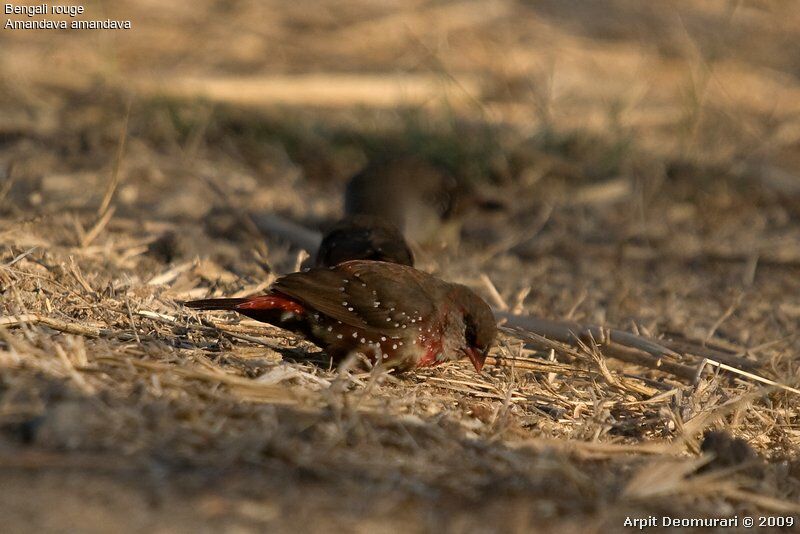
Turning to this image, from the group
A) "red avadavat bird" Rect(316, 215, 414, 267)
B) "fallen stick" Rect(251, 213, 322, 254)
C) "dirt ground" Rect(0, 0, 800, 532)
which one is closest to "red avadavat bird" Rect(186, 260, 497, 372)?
"dirt ground" Rect(0, 0, 800, 532)

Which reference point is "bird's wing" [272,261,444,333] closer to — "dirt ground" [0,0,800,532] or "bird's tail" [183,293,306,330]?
"bird's tail" [183,293,306,330]

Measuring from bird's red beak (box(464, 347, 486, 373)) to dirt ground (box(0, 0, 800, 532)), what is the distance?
0.12m

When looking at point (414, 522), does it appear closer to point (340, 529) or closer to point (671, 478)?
point (340, 529)

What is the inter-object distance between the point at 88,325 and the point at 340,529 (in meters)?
1.57

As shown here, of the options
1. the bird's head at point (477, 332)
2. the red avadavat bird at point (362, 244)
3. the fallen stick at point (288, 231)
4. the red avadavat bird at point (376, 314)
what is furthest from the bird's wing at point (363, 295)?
the fallen stick at point (288, 231)

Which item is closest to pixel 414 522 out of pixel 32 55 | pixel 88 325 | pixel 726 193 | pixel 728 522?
pixel 728 522

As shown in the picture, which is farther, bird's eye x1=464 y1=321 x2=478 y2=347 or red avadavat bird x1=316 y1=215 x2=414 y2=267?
red avadavat bird x1=316 y1=215 x2=414 y2=267

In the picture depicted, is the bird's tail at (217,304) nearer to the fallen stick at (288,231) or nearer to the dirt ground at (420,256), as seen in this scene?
the dirt ground at (420,256)

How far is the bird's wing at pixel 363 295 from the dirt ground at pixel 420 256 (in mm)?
218

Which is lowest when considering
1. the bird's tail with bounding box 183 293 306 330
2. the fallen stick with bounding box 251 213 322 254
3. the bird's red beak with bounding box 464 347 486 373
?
the bird's red beak with bounding box 464 347 486 373

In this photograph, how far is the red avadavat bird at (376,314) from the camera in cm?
388

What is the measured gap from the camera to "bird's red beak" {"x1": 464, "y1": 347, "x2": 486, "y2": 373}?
4.05 metres

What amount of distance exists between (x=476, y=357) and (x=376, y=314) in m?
0.45

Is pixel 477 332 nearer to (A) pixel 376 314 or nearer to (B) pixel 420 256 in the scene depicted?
(A) pixel 376 314
